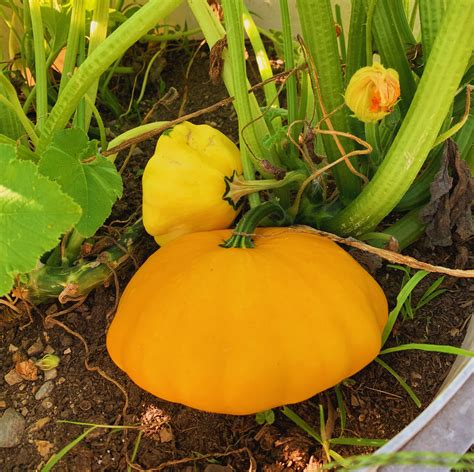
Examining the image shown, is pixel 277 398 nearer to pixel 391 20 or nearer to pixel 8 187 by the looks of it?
pixel 8 187

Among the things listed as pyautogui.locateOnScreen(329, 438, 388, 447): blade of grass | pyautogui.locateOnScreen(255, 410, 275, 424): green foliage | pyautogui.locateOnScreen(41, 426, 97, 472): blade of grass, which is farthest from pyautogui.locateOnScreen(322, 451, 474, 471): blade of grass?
pyautogui.locateOnScreen(41, 426, 97, 472): blade of grass

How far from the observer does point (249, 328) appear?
2.81 ft

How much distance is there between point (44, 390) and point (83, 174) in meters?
0.37

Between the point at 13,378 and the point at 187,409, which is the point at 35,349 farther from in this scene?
the point at 187,409

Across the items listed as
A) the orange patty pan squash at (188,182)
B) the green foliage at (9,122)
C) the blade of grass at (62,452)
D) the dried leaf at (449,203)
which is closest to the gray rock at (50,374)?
the blade of grass at (62,452)

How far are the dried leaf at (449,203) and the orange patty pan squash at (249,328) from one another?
16 cm

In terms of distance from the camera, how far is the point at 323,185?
1062 millimetres

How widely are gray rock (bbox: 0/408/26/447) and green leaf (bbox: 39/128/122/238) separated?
1.13ft

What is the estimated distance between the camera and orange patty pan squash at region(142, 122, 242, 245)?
1021 mm

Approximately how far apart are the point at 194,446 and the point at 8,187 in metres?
0.47

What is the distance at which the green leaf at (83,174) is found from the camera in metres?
0.87

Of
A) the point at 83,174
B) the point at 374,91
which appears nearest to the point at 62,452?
the point at 83,174

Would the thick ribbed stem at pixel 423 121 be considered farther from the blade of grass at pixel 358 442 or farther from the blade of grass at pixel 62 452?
the blade of grass at pixel 62 452

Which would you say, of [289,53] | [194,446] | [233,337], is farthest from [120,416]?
[289,53]
